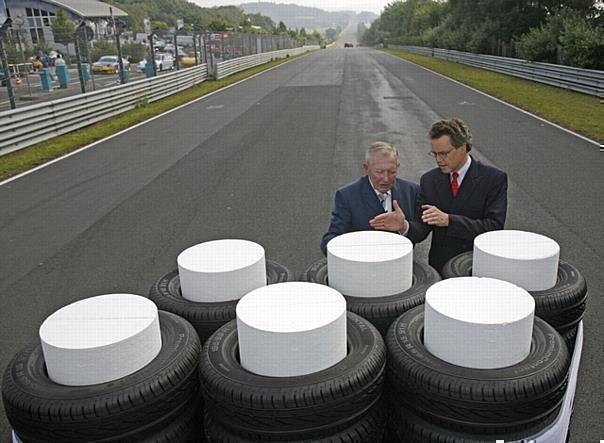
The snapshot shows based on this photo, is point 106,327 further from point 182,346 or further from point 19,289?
point 19,289

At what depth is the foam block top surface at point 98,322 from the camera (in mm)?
2352

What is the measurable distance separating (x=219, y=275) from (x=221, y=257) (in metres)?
0.22

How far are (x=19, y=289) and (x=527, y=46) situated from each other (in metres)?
28.4

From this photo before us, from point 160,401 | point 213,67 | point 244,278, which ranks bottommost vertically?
point 213,67

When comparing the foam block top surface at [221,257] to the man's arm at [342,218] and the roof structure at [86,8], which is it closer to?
the man's arm at [342,218]

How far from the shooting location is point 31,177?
10.6 metres

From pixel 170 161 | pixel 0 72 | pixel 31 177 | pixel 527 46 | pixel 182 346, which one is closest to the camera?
pixel 182 346

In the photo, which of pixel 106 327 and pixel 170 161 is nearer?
pixel 106 327

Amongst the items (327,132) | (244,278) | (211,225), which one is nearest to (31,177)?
(211,225)

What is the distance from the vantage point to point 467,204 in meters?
3.92

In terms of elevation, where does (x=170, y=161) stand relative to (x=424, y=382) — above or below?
below

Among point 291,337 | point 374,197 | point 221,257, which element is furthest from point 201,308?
point 374,197

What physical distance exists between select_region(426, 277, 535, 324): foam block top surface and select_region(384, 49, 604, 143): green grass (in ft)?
37.8

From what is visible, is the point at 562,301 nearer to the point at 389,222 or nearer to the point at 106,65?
the point at 389,222
